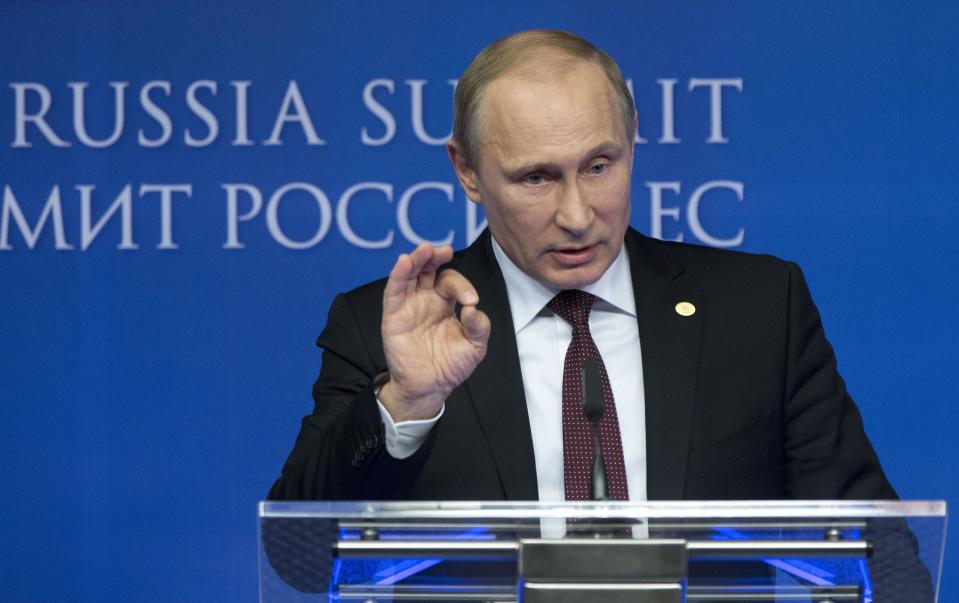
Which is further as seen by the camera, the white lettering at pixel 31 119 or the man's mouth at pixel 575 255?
the white lettering at pixel 31 119

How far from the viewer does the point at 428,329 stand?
5.63 feet

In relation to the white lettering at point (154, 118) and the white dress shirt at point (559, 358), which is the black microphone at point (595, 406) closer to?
the white dress shirt at point (559, 358)

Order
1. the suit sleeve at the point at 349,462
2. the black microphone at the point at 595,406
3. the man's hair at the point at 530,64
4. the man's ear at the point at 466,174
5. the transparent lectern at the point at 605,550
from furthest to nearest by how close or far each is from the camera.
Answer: the man's ear at the point at 466,174 → the man's hair at the point at 530,64 → the suit sleeve at the point at 349,462 → the black microphone at the point at 595,406 → the transparent lectern at the point at 605,550

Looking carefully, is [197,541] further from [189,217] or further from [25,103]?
[25,103]

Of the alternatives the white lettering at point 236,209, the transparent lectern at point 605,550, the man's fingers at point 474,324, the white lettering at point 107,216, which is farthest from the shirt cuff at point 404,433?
the white lettering at point 107,216

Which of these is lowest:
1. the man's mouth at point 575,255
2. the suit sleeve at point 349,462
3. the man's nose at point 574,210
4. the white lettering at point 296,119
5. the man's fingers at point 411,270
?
the suit sleeve at point 349,462

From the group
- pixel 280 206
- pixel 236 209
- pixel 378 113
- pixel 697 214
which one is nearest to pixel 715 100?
pixel 697 214

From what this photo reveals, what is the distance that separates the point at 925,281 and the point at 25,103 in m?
2.38

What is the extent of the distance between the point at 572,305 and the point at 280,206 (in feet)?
5.15

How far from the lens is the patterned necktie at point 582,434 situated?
199cm

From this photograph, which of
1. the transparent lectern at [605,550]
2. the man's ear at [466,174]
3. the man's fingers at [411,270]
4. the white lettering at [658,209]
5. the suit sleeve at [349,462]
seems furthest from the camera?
the white lettering at [658,209]

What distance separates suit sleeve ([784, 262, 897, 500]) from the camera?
2.06m

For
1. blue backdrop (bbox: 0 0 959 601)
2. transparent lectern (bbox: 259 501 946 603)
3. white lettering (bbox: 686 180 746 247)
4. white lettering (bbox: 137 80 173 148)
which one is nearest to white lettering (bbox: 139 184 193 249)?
blue backdrop (bbox: 0 0 959 601)

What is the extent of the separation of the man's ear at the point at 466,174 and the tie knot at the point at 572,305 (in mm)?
217
